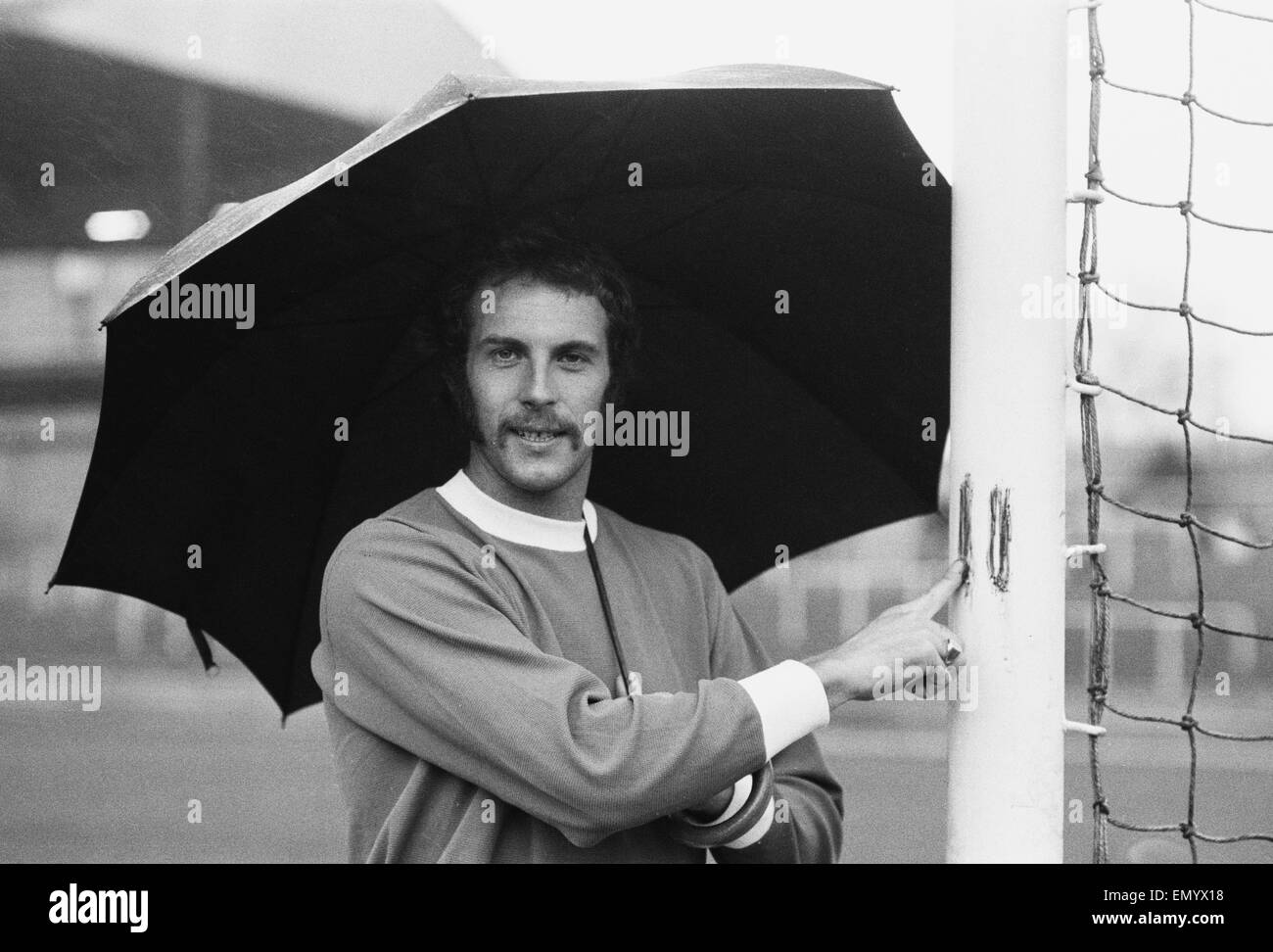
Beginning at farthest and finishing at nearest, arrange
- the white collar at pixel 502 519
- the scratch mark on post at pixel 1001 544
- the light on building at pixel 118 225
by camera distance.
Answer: the light on building at pixel 118 225 → the white collar at pixel 502 519 → the scratch mark on post at pixel 1001 544

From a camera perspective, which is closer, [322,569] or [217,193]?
[322,569]

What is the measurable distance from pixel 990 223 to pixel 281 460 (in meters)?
0.78

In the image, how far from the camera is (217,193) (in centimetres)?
873

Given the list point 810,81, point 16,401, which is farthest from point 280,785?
point 810,81

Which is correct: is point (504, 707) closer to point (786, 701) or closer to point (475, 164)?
point (786, 701)

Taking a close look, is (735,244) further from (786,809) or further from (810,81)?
(786,809)

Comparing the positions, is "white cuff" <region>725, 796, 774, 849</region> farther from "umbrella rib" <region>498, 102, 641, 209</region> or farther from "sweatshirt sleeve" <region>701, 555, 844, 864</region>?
"umbrella rib" <region>498, 102, 641, 209</region>

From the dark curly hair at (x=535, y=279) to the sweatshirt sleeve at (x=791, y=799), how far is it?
0.96 feet

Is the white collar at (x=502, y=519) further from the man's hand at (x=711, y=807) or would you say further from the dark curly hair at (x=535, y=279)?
the man's hand at (x=711, y=807)

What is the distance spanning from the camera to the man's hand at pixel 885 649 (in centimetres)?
125

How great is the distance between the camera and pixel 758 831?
132 centimetres

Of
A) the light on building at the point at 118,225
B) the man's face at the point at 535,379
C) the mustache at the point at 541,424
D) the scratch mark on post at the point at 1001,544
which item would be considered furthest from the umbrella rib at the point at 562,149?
the light on building at the point at 118,225

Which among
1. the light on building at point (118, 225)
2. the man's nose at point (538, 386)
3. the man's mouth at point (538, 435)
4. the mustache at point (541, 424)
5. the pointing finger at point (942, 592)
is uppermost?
the light on building at point (118, 225)
